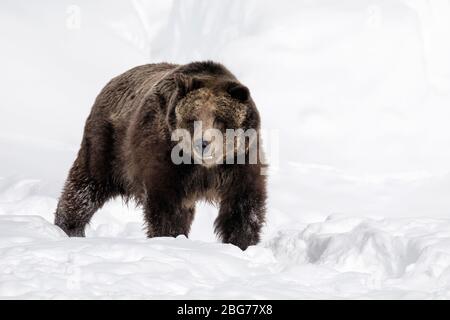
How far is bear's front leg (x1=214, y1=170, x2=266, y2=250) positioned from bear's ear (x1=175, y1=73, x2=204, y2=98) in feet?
3.10

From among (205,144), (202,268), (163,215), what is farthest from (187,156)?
(202,268)

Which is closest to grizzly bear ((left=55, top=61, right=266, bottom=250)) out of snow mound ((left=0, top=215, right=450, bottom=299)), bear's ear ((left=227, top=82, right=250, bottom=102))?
bear's ear ((left=227, top=82, right=250, bottom=102))

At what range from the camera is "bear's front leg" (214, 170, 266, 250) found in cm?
709

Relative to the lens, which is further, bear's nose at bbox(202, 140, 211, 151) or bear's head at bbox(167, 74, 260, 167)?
bear's head at bbox(167, 74, 260, 167)

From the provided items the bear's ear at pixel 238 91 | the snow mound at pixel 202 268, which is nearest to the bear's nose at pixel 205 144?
the bear's ear at pixel 238 91

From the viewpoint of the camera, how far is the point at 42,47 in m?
23.7

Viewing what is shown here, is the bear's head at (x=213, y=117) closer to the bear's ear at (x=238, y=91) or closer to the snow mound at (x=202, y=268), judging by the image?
A: the bear's ear at (x=238, y=91)

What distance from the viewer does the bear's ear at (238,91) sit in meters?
6.62

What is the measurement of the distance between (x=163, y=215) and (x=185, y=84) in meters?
1.19

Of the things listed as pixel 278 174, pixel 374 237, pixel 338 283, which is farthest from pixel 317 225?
pixel 278 174

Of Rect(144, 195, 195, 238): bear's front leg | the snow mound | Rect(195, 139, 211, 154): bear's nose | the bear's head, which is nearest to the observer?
the snow mound

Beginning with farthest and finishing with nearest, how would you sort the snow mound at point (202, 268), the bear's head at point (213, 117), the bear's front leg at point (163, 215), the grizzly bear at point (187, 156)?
the bear's front leg at point (163, 215), the grizzly bear at point (187, 156), the bear's head at point (213, 117), the snow mound at point (202, 268)

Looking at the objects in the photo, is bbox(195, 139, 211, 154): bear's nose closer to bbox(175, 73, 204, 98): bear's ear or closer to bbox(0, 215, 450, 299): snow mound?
bbox(175, 73, 204, 98): bear's ear
